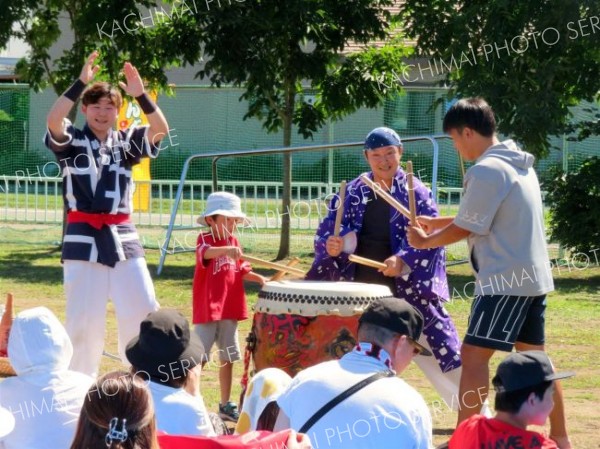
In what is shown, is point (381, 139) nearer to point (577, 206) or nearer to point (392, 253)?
point (392, 253)

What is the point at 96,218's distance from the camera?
19.6ft

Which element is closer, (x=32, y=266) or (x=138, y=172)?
(x=32, y=266)

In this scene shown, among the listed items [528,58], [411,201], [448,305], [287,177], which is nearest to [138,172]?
[287,177]

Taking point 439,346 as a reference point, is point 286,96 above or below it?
above

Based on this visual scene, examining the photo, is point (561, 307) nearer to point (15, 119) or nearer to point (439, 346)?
point (439, 346)

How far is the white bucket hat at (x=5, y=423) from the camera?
351cm

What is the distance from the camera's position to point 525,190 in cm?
533

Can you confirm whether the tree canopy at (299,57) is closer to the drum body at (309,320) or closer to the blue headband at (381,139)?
the blue headband at (381,139)

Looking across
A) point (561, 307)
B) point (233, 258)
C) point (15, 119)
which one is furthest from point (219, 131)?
point (233, 258)

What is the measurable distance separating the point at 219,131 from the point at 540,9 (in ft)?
40.6

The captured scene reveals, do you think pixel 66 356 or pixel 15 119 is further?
pixel 15 119

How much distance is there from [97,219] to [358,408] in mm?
2739

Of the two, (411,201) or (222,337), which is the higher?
(411,201)

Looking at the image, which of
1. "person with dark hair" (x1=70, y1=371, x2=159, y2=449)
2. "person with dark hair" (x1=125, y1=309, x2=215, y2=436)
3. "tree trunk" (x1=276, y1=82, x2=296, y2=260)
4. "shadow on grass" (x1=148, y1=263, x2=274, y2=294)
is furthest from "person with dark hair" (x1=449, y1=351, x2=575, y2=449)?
"tree trunk" (x1=276, y1=82, x2=296, y2=260)
